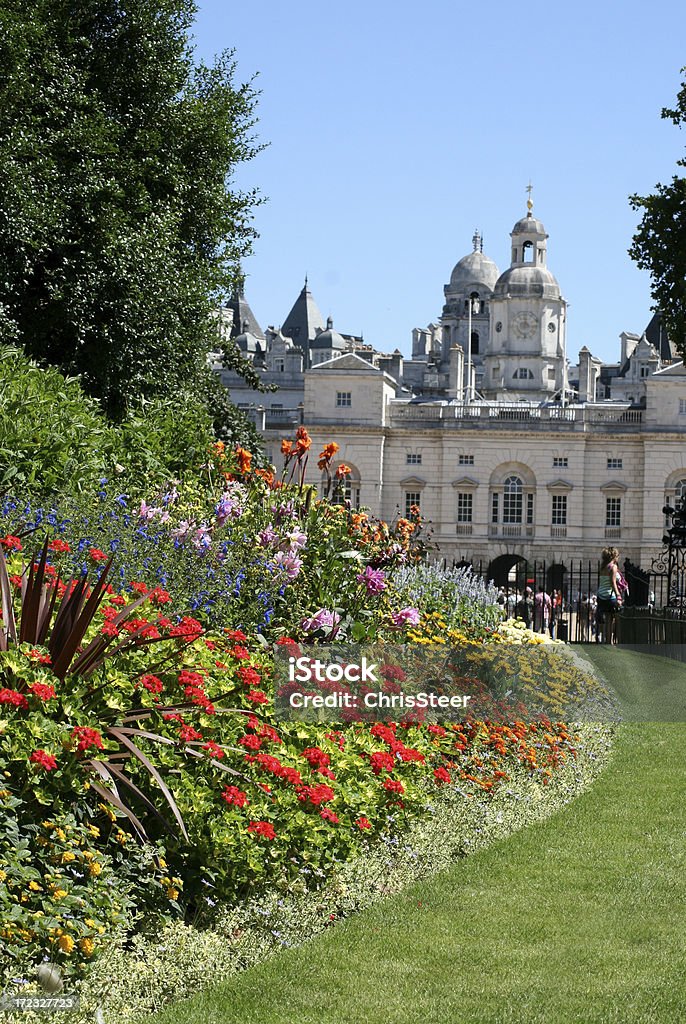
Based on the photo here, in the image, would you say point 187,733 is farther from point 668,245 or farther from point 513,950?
point 668,245

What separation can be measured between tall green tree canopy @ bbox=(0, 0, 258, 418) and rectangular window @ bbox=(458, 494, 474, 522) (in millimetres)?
35715

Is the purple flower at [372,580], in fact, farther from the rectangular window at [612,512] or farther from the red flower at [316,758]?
the rectangular window at [612,512]

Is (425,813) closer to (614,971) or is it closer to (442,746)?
(442,746)

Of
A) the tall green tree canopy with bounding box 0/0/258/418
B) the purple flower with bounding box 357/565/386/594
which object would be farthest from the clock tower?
the purple flower with bounding box 357/565/386/594

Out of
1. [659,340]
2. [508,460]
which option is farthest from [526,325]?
[508,460]

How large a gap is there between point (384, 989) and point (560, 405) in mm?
52544

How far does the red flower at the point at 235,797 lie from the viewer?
4.68 m

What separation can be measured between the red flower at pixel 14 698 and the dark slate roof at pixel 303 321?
315 ft

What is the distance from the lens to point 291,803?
4980 mm

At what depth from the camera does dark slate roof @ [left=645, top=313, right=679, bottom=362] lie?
84875 millimetres

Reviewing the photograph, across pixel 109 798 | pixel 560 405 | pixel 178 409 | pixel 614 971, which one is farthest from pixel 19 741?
pixel 560 405

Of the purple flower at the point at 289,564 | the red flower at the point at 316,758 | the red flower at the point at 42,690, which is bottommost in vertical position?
the red flower at the point at 316,758

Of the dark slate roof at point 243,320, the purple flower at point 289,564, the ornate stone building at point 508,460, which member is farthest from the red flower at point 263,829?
the dark slate roof at point 243,320

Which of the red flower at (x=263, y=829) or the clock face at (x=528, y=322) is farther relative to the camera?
the clock face at (x=528, y=322)
